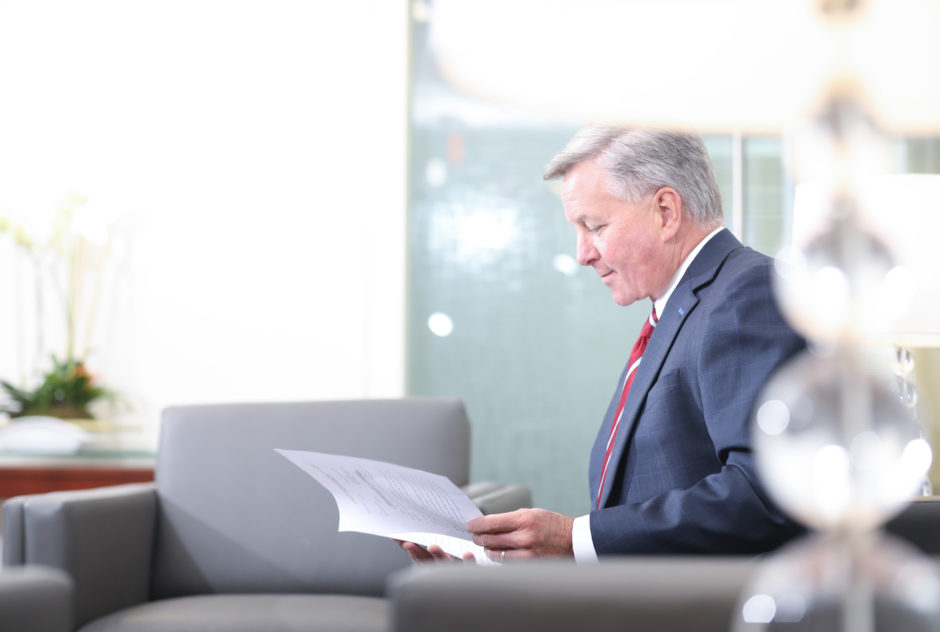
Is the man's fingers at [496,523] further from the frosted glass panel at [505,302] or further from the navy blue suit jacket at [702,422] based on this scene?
the frosted glass panel at [505,302]

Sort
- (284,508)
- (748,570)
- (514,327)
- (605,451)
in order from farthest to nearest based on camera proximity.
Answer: (514,327) < (284,508) < (605,451) < (748,570)

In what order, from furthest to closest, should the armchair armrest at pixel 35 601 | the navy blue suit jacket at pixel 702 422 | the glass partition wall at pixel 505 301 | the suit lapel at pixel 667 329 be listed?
the glass partition wall at pixel 505 301 < the suit lapel at pixel 667 329 < the navy blue suit jacket at pixel 702 422 < the armchair armrest at pixel 35 601

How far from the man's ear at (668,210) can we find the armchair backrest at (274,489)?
0.84 metres

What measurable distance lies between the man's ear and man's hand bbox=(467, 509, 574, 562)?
0.57 m

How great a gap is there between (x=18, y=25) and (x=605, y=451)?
10.4 ft

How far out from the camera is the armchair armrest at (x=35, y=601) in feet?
2.88

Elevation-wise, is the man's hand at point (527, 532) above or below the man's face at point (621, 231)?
below

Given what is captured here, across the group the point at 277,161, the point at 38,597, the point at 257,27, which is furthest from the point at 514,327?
the point at 38,597

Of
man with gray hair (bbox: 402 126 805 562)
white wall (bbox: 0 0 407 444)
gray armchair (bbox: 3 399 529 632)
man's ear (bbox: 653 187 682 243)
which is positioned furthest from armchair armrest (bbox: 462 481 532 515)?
white wall (bbox: 0 0 407 444)

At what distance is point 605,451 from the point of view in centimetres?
181

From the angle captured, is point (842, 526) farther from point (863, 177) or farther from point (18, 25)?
point (18, 25)

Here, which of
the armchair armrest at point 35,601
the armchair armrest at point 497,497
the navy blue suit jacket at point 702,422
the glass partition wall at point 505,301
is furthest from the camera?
the glass partition wall at point 505,301

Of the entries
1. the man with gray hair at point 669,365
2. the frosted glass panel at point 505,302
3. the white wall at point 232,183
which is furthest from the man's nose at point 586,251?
the white wall at point 232,183

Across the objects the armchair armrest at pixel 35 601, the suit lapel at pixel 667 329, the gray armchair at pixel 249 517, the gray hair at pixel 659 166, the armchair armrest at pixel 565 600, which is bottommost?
the gray armchair at pixel 249 517
